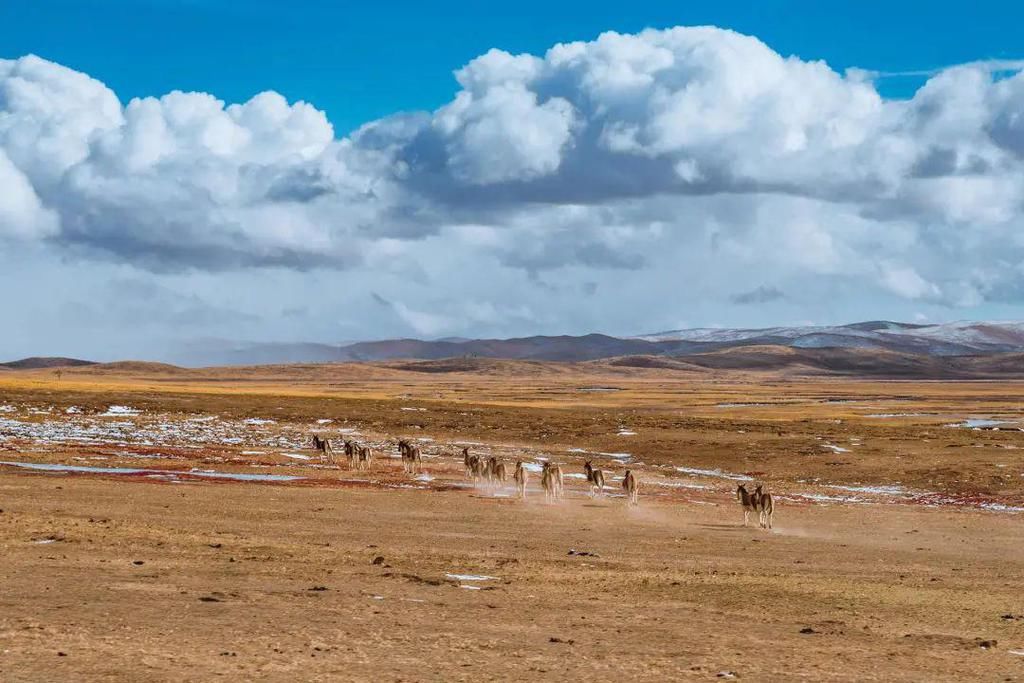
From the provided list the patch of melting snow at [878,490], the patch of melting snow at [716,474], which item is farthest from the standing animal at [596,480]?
the patch of melting snow at [878,490]

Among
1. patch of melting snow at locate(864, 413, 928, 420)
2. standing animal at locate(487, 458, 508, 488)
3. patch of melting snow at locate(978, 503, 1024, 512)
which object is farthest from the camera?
patch of melting snow at locate(864, 413, 928, 420)

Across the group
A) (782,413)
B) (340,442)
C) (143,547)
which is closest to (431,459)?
(340,442)

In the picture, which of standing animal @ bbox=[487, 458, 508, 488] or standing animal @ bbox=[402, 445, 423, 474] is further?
standing animal @ bbox=[402, 445, 423, 474]

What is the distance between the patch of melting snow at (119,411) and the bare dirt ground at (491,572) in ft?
66.0

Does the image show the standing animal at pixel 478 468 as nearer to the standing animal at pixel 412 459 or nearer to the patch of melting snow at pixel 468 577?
the standing animal at pixel 412 459

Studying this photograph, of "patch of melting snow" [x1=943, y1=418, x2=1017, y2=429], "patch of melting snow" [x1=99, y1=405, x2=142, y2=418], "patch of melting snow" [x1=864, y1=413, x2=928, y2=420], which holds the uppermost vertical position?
"patch of melting snow" [x1=864, y1=413, x2=928, y2=420]

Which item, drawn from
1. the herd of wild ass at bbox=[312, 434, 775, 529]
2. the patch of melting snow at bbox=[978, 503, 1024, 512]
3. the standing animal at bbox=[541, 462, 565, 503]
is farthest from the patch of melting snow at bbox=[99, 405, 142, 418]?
the patch of melting snow at bbox=[978, 503, 1024, 512]

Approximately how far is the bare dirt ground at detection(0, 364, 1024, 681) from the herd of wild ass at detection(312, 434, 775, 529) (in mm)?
668

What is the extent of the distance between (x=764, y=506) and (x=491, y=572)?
431 inches

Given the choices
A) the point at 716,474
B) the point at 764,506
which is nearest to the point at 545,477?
the point at 764,506

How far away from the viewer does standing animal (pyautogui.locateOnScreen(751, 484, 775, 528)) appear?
93.0ft

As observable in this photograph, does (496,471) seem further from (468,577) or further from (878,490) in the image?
(468,577)

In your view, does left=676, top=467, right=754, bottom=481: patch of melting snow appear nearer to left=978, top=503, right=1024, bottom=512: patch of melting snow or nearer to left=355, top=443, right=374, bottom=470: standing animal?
left=978, top=503, right=1024, bottom=512: patch of melting snow

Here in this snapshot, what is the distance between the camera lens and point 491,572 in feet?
66.2
